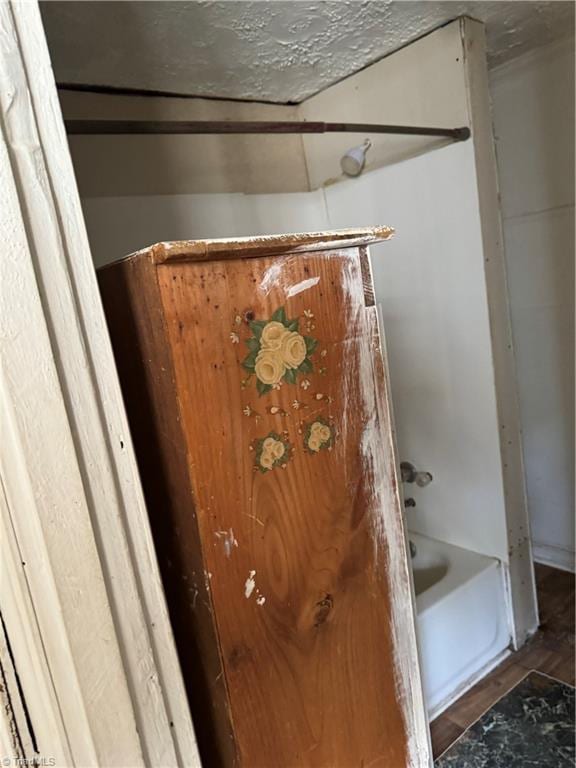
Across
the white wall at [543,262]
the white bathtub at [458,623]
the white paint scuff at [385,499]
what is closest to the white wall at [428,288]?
the white bathtub at [458,623]

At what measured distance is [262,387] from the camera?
0.80 meters

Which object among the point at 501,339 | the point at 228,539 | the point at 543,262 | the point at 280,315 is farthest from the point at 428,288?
the point at 228,539

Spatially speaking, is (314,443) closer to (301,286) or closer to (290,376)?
(290,376)

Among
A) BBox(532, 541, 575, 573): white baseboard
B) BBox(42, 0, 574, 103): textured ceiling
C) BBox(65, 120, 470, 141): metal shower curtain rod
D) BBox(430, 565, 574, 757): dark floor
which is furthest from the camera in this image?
BBox(532, 541, 575, 573): white baseboard

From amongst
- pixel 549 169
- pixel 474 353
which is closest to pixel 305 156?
pixel 549 169

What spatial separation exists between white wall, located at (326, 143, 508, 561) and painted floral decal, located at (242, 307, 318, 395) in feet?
3.46

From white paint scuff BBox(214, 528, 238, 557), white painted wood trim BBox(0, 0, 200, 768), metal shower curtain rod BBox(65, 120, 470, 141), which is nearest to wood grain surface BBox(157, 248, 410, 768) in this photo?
white paint scuff BBox(214, 528, 238, 557)

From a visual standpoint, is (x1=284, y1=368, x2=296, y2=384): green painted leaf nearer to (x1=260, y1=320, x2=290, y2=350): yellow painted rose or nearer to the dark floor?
(x1=260, y1=320, x2=290, y2=350): yellow painted rose

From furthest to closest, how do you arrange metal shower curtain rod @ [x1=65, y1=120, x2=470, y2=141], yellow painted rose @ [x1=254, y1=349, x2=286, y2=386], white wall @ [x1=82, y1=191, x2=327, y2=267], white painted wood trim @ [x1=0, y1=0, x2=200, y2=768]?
Result: white wall @ [x1=82, y1=191, x2=327, y2=267] → metal shower curtain rod @ [x1=65, y1=120, x2=470, y2=141] → yellow painted rose @ [x1=254, y1=349, x2=286, y2=386] → white painted wood trim @ [x1=0, y1=0, x2=200, y2=768]

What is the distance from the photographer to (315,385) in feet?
2.79

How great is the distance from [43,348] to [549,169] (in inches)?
78.7

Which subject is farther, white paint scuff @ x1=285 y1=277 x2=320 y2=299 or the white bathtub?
the white bathtub

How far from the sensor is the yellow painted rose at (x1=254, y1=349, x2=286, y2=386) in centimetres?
80

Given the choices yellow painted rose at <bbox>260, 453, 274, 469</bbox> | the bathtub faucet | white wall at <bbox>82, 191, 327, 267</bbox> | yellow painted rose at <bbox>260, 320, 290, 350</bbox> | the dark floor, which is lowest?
the dark floor
